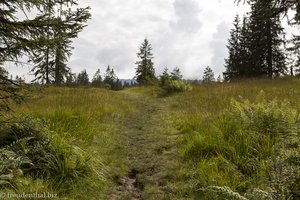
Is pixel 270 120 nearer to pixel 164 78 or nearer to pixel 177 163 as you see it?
pixel 177 163

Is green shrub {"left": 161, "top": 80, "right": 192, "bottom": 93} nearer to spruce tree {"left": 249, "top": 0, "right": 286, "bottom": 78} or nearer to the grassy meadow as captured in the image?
the grassy meadow

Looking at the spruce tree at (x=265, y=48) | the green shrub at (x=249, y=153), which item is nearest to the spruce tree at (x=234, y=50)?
the spruce tree at (x=265, y=48)

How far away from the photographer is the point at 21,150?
4824 mm

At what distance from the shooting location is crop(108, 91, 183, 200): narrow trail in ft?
16.0

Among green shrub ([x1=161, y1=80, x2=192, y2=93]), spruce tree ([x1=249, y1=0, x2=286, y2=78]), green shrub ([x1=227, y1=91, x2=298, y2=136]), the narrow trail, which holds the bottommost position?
the narrow trail

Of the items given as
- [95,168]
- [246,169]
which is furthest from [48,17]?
[246,169]

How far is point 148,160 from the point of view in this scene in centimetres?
627

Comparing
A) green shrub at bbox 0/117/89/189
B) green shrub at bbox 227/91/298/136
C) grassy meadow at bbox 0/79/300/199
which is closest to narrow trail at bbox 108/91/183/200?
grassy meadow at bbox 0/79/300/199

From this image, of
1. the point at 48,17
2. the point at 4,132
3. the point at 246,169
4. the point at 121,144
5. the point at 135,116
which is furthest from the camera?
the point at 135,116

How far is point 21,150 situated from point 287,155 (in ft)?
13.5

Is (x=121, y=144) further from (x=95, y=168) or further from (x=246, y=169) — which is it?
(x=246, y=169)

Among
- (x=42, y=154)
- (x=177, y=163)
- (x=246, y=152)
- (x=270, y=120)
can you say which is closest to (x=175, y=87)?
(x=270, y=120)

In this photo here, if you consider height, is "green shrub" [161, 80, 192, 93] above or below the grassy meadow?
above

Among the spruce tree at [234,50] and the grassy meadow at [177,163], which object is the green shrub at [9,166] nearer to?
the grassy meadow at [177,163]
